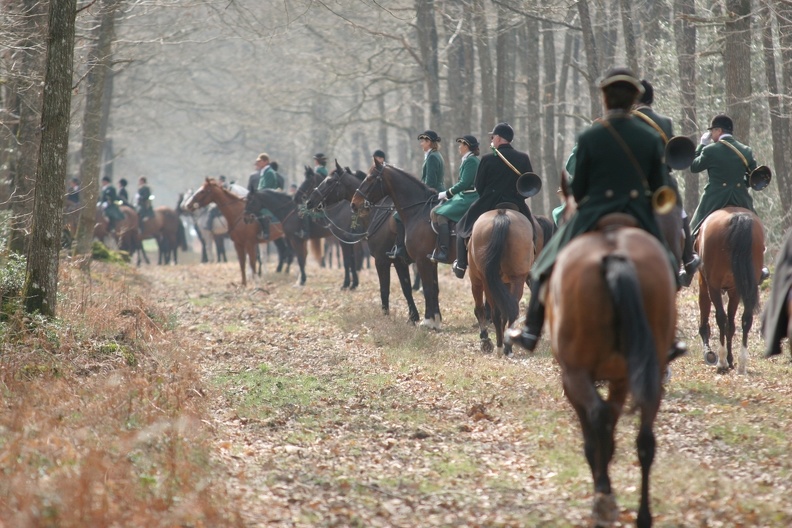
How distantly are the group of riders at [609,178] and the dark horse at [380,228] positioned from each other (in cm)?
51

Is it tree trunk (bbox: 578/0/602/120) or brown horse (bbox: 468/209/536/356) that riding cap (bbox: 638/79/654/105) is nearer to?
brown horse (bbox: 468/209/536/356)

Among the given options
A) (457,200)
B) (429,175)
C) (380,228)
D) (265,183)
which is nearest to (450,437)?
(457,200)

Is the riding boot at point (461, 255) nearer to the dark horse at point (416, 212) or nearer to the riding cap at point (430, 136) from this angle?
the dark horse at point (416, 212)

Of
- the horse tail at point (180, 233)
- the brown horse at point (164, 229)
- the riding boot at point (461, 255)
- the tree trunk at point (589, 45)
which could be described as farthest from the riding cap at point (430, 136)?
the horse tail at point (180, 233)

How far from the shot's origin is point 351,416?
9.45 m

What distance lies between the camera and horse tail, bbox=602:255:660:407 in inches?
209

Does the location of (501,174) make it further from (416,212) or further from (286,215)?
(286,215)

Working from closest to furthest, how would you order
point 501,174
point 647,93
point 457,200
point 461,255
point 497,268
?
point 647,93, point 497,268, point 501,174, point 461,255, point 457,200

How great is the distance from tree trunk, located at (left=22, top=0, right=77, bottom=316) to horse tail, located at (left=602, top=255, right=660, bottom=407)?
7.15 m

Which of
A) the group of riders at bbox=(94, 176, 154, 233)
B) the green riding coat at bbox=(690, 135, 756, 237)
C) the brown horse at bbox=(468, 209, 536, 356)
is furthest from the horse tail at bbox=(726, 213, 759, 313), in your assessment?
the group of riders at bbox=(94, 176, 154, 233)

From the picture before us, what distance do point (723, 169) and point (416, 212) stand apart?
5.69 metres

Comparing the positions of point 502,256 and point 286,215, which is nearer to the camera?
point 502,256

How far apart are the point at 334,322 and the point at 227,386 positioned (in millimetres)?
5753

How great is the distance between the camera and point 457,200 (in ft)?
49.1
